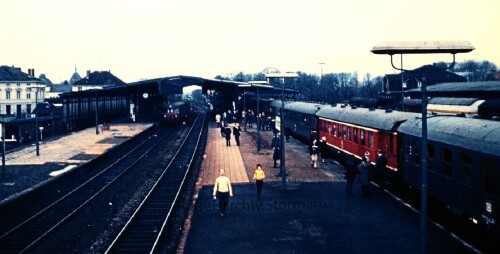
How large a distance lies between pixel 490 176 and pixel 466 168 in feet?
4.65

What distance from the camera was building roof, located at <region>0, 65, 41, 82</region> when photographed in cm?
8996

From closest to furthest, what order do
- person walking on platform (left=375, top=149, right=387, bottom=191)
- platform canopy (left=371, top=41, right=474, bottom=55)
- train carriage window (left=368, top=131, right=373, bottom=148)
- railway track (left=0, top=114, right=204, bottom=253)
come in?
platform canopy (left=371, top=41, right=474, bottom=55) < railway track (left=0, top=114, right=204, bottom=253) < person walking on platform (left=375, top=149, right=387, bottom=191) < train carriage window (left=368, top=131, right=373, bottom=148)

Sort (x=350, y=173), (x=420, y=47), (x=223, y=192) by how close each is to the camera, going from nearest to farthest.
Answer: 1. (x=420, y=47)
2. (x=223, y=192)
3. (x=350, y=173)

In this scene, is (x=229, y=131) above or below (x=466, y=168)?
above

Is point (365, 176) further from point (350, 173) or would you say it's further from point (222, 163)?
point (222, 163)

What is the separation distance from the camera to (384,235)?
1327cm

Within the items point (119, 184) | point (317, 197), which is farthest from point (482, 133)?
point (119, 184)

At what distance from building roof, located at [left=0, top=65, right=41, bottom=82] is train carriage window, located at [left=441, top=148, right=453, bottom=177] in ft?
301

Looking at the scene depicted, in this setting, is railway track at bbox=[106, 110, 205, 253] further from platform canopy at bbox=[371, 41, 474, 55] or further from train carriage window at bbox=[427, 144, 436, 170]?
train carriage window at bbox=[427, 144, 436, 170]

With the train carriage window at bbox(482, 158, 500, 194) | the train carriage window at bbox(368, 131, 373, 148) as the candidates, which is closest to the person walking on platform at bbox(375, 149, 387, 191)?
the train carriage window at bbox(368, 131, 373, 148)

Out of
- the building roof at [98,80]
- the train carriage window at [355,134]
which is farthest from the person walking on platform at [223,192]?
the building roof at [98,80]

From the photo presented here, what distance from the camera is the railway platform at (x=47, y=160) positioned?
22436 millimetres

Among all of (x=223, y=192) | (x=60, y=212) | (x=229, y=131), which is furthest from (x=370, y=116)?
(x=229, y=131)

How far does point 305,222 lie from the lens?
1490 cm
